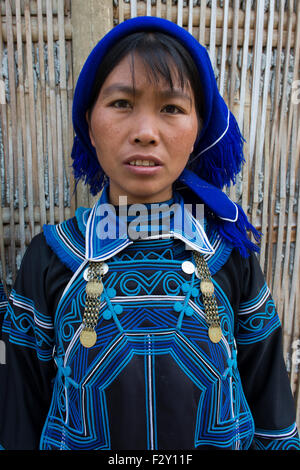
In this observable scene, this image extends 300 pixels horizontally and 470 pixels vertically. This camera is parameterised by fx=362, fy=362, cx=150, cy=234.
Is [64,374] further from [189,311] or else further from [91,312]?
[189,311]

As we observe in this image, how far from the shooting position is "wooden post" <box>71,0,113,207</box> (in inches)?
51.3

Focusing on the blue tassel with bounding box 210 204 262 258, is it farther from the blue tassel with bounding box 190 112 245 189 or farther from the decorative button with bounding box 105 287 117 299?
the decorative button with bounding box 105 287 117 299

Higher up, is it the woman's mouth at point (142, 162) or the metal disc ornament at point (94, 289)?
the woman's mouth at point (142, 162)

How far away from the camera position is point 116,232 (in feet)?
3.15

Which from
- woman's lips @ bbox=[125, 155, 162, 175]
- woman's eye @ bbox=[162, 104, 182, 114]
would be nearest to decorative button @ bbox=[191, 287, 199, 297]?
woman's lips @ bbox=[125, 155, 162, 175]

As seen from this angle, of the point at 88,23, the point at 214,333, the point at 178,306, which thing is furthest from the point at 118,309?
the point at 88,23

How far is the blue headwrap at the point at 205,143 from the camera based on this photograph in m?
0.91

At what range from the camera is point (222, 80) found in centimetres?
143

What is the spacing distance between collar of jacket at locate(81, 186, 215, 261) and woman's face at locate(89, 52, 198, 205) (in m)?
0.11

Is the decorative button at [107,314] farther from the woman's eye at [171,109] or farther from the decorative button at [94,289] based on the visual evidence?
the woman's eye at [171,109]

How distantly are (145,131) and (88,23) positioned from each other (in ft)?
2.46

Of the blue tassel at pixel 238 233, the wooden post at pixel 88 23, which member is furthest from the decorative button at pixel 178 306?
the wooden post at pixel 88 23

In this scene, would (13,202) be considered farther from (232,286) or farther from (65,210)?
(232,286)

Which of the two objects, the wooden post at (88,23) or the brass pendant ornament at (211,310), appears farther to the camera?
the wooden post at (88,23)
